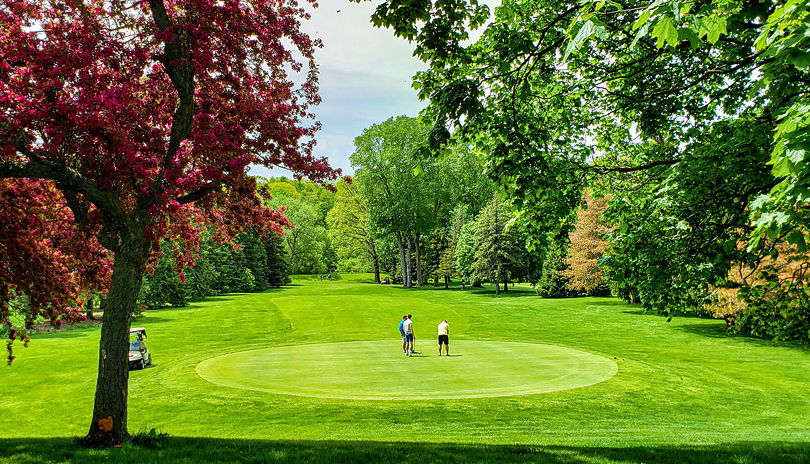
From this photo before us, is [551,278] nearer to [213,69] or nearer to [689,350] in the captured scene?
Result: [689,350]

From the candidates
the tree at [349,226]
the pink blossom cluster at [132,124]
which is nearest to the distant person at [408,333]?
the pink blossom cluster at [132,124]

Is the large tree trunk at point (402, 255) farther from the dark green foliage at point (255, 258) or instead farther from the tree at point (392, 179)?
the dark green foliage at point (255, 258)

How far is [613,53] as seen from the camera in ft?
31.3

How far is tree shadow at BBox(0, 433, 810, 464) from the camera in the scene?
6.94 m

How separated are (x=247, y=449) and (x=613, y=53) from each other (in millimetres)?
10172

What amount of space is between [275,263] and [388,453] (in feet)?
186

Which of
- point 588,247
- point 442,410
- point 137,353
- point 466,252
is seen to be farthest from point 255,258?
point 442,410

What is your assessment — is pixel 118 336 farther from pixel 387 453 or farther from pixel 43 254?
pixel 387 453

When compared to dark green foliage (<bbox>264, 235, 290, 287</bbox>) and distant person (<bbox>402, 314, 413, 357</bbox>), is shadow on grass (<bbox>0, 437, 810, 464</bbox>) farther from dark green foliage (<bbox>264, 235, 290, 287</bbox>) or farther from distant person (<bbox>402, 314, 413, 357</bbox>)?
dark green foliage (<bbox>264, 235, 290, 287</bbox>)

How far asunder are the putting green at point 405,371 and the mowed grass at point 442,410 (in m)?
0.54

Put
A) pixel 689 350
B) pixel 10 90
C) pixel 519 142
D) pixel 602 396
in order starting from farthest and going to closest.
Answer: pixel 689 350, pixel 602 396, pixel 10 90, pixel 519 142

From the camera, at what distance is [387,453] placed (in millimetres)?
7395

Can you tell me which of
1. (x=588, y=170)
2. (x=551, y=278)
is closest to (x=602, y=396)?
(x=588, y=170)

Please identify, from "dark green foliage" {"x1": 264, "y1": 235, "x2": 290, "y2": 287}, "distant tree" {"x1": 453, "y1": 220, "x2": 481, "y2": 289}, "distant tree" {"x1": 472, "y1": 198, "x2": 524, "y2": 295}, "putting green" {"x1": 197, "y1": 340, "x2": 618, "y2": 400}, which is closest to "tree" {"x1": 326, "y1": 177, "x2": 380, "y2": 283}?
"dark green foliage" {"x1": 264, "y1": 235, "x2": 290, "y2": 287}
